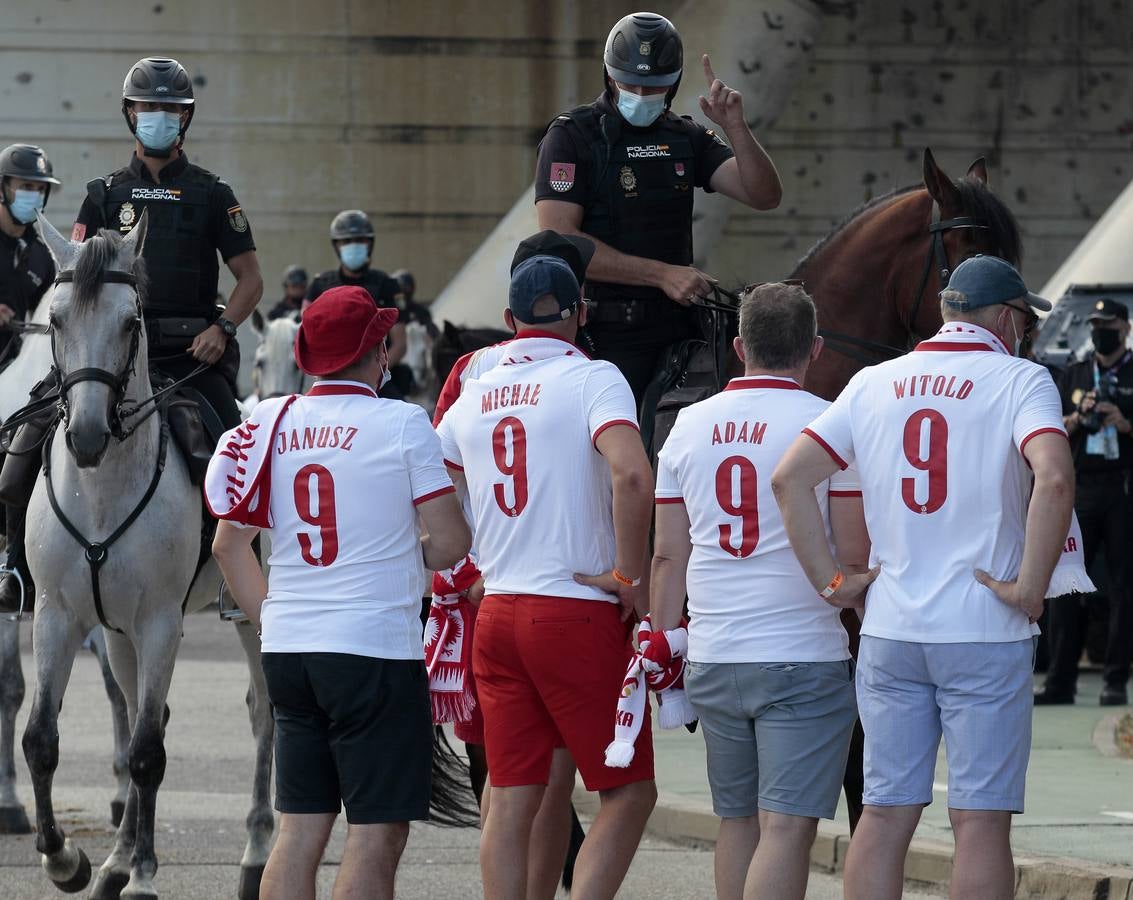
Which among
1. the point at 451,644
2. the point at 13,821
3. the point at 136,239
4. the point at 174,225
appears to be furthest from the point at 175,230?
the point at 451,644

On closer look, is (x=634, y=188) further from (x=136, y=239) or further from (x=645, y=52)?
(x=136, y=239)

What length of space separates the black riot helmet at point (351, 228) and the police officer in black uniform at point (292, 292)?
559cm

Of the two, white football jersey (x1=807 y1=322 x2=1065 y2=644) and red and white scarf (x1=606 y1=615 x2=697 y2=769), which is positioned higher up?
white football jersey (x1=807 y1=322 x2=1065 y2=644)

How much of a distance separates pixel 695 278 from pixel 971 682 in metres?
2.61

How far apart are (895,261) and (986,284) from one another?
6.87 feet

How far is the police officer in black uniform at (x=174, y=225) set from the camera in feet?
29.2

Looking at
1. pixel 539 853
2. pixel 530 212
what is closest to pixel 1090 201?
pixel 530 212

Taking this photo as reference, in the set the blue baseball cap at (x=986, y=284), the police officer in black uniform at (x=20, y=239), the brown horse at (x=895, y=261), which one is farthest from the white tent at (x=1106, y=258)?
the blue baseball cap at (x=986, y=284)

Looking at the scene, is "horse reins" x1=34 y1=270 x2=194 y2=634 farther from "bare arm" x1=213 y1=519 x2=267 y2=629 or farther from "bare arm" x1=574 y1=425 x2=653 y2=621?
"bare arm" x1=574 y1=425 x2=653 y2=621

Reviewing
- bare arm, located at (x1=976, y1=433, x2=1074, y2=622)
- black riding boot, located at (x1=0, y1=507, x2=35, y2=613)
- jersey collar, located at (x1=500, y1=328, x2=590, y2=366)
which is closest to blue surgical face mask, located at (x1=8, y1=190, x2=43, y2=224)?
black riding boot, located at (x1=0, y1=507, x2=35, y2=613)

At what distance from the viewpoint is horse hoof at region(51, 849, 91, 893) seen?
811 centimetres

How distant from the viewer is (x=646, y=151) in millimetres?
8133

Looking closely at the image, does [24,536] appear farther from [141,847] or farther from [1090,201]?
[1090,201]

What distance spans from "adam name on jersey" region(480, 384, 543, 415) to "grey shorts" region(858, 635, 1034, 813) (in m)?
1.15
